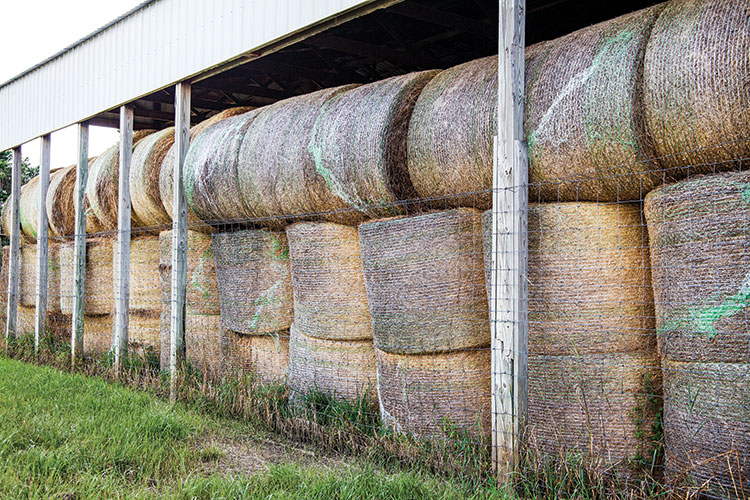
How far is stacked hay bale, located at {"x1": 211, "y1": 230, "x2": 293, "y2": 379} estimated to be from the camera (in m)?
6.05

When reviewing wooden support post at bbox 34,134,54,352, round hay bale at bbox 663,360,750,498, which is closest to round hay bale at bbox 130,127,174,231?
wooden support post at bbox 34,134,54,352

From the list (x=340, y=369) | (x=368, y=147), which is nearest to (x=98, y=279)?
(x=340, y=369)

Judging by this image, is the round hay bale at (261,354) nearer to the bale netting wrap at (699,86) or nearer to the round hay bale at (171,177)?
the round hay bale at (171,177)

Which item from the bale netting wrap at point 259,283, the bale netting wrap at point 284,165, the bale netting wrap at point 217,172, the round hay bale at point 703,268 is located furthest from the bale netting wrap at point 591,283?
the bale netting wrap at point 217,172

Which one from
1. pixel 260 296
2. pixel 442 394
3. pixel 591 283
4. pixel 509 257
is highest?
pixel 509 257

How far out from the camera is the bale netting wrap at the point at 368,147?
4844mm

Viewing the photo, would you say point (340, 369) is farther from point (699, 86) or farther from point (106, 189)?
point (106, 189)

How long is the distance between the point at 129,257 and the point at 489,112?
5094 mm

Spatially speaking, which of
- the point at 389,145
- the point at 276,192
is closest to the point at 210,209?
the point at 276,192

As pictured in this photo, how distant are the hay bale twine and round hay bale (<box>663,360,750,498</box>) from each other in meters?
1.05

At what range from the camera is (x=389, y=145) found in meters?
4.82

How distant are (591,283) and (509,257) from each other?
48cm

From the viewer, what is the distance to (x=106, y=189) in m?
8.17

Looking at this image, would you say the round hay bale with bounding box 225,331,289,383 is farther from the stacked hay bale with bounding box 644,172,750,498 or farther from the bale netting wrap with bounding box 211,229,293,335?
the stacked hay bale with bounding box 644,172,750,498
